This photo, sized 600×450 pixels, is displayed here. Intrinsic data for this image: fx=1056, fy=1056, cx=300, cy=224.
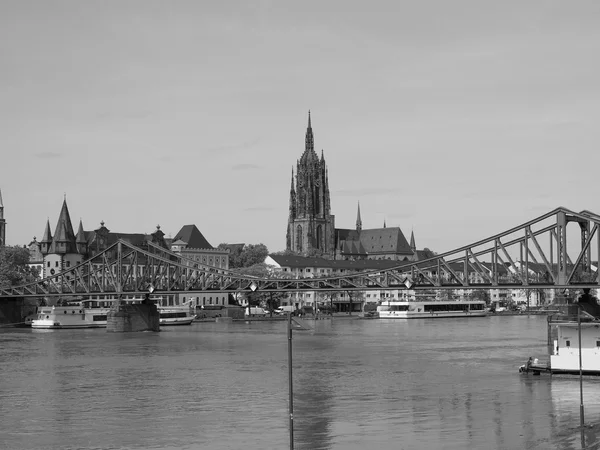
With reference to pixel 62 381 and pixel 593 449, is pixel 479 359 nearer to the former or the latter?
pixel 62 381

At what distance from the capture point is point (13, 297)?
15425 centimetres

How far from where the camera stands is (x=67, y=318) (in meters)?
150

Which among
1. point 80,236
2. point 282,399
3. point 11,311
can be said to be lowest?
point 282,399

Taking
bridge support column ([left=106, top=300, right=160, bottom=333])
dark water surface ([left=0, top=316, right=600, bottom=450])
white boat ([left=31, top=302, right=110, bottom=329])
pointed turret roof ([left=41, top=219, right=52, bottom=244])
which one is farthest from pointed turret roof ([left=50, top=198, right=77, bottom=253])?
dark water surface ([left=0, top=316, right=600, bottom=450])

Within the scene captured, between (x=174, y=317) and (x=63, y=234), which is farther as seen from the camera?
(x=63, y=234)

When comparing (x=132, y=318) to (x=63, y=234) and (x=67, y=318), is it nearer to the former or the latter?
(x=67, y=318)

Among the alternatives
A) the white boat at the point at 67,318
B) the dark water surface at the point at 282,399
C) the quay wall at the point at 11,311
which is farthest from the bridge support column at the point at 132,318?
the dark water surface at the point at 282,399

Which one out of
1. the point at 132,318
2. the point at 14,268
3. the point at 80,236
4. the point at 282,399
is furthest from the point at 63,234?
the point at 282,399

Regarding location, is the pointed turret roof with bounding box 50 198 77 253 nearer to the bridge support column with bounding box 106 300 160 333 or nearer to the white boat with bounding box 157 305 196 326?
the white boat with bounding box 157 305 196 326

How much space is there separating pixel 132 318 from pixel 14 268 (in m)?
Answer: 43.1

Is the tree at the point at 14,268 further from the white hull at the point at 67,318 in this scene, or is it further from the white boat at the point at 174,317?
the white boat at the point at 174,317

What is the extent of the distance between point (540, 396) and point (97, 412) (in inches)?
903

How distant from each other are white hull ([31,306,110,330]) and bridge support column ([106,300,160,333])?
14540 millimetres

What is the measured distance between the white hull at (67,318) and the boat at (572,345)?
317 feet
